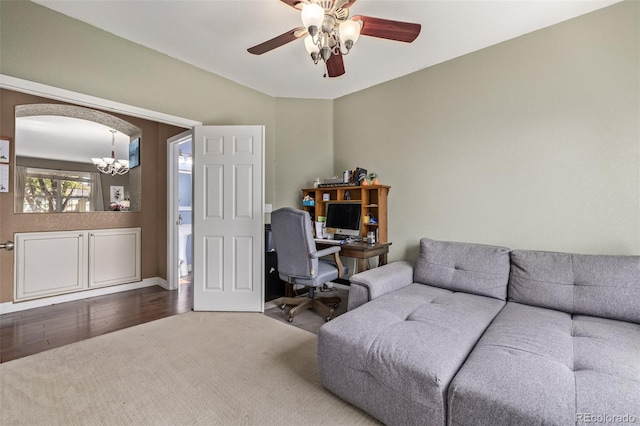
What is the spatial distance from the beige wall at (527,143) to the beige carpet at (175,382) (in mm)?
1915

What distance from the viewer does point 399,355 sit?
53.0 inches

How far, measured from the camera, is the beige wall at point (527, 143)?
2.07 m

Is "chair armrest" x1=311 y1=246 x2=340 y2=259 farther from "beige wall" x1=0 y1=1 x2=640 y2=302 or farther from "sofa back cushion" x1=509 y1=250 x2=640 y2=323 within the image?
"sofa back cushion" x1=509 y1=250 x2=640 y2=323

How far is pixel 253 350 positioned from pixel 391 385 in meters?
1.22

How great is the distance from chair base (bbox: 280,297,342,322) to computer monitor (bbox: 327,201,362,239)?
825mm

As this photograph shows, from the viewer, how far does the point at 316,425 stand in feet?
4.60

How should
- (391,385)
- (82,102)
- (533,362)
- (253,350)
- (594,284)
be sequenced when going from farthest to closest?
(82,102), (253,350), (594,284), (391,385), (533,362)

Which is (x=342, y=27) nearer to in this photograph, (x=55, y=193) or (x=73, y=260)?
(x=73, y=260)

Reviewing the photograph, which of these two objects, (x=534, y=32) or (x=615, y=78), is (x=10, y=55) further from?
(x=615, y=78)

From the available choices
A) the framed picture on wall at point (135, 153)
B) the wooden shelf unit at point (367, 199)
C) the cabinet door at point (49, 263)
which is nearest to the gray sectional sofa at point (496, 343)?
the wooden shelf unit at point (367, 199)

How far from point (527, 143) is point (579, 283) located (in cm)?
121

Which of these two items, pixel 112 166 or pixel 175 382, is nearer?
pixel 175 382

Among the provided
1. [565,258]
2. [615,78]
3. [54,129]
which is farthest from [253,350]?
[54,129]

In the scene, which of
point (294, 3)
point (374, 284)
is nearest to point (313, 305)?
point (374, 284)
